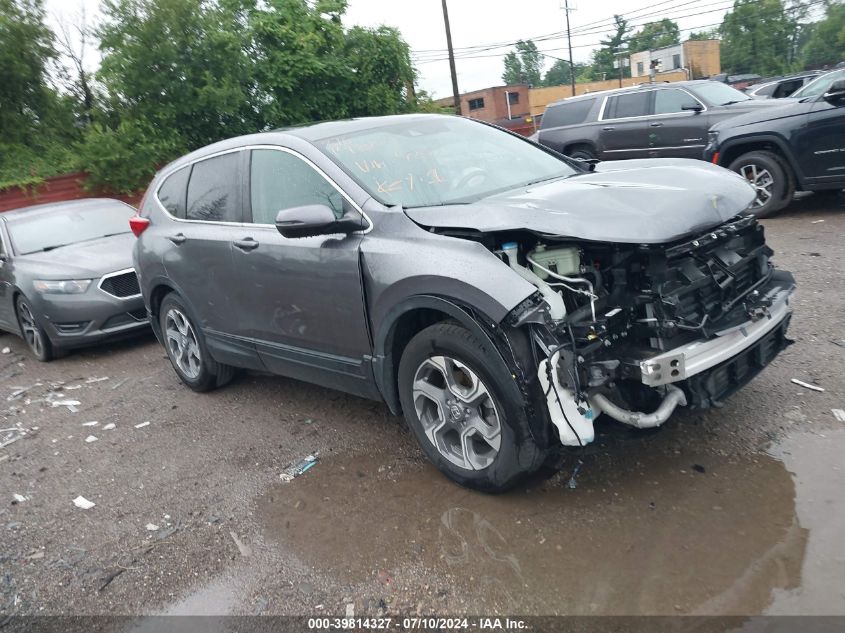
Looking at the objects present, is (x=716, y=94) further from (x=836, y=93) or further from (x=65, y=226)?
(x=65, y=226)

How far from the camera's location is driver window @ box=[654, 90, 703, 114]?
11391 mm

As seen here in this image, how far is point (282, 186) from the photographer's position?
4.43 m

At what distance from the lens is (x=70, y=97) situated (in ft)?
59.1

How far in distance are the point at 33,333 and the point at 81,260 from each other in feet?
3.33

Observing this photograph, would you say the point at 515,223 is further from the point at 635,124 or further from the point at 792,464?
the point at 635,124

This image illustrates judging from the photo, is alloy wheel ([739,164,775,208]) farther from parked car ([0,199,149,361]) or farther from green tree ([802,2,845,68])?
green tree ([802,2,845,68])

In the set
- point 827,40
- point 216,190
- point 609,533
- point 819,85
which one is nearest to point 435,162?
point 216,190

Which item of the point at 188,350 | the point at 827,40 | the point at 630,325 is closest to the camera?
the point at 630,325

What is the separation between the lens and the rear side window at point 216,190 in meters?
4.82

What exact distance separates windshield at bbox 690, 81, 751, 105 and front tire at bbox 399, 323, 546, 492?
9.61 m

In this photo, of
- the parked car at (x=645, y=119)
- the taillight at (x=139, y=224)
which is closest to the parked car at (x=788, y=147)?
the parked car at (x=645, y=119)

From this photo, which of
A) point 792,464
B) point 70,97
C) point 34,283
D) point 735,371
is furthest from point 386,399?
point 70,97

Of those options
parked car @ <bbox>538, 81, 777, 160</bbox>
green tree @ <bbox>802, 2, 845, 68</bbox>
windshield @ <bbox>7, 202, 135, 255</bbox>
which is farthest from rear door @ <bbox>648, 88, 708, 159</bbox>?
A: green tree @ <bbox>802, 2, 845, 68</bbox>

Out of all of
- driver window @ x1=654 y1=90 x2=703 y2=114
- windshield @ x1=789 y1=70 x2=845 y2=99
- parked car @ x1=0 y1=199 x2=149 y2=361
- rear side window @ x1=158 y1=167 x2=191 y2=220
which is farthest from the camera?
driver window @ x1=654 y1=90 x2=703 y2=114
